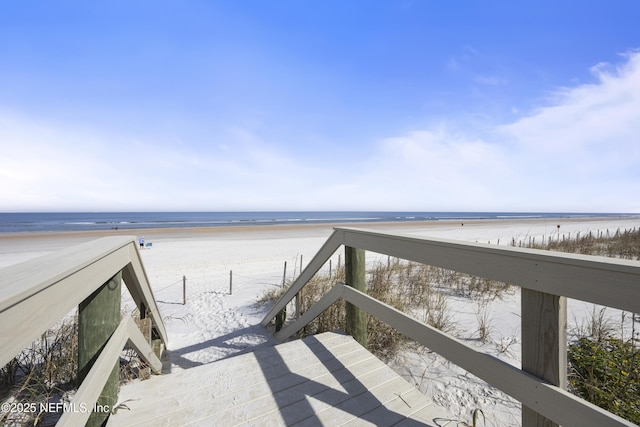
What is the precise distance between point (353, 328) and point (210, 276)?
288 inches

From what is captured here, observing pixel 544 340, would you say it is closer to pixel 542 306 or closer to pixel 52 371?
pixel 542 306

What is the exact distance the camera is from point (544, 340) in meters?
1.16

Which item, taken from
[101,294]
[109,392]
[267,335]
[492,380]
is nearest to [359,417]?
[492,380]

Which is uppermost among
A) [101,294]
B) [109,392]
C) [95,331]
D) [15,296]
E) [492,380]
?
[15,296]

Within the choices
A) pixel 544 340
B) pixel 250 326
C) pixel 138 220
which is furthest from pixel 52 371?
pixel 138 220

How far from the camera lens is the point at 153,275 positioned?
31.0 ft

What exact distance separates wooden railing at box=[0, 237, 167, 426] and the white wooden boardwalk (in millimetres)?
318

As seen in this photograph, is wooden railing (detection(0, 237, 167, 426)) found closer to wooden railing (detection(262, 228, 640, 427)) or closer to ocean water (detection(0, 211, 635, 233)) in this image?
wooden railing (detection(262, 228, 640, 427))

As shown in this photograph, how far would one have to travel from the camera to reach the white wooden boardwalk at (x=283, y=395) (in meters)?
1.87

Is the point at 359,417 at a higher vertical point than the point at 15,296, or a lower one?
lower

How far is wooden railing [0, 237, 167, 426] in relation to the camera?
2.58 feet

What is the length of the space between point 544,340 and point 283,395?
1.72m

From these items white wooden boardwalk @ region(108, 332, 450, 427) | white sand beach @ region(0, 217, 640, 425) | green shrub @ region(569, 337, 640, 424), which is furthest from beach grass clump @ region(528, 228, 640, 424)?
white wooden boardwalk @ region(108, 332, 450, 427)

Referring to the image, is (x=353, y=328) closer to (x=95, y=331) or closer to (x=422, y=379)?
(x=422, y=379)
